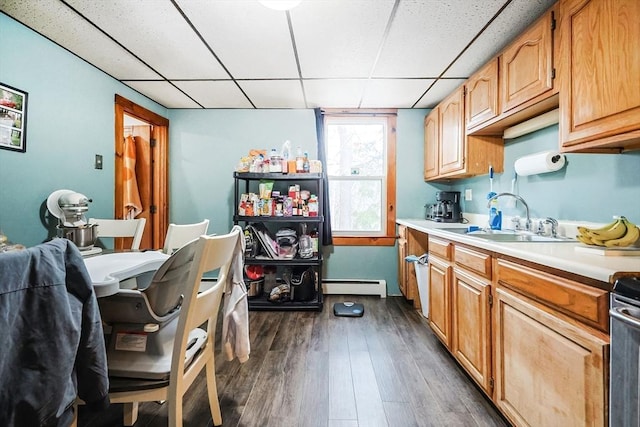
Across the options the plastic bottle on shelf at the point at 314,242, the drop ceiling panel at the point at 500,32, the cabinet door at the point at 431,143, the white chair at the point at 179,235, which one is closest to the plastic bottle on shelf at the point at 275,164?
the plastic bottle on shelf at the point at 314,242

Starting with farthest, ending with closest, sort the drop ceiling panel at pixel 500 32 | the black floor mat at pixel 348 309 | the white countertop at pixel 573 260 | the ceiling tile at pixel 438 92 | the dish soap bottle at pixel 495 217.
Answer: the black floor mat at pixel 348 309
the ceiling tile at pixel 438 92
the dish soap bottle at pixel 495 217
the drop ceiling panel at pixel 500 32
the white countertop at pixel 573 260

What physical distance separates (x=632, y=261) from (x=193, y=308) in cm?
151

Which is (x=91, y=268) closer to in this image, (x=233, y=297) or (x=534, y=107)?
(x=233, y=297)

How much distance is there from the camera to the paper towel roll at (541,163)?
1.83 m

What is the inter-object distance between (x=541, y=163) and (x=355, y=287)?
2.18m

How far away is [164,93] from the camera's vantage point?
3.06 m

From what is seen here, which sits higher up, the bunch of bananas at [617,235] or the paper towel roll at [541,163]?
the paper towel roll at [541,163]

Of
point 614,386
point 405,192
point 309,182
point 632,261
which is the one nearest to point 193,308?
point 614,386

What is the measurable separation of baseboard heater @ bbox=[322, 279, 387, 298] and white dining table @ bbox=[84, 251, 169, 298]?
2214 millimetres

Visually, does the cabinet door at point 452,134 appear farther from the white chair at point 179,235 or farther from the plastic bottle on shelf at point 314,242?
the white chair at point 179,235

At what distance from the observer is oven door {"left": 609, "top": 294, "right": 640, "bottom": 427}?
2.66 feet

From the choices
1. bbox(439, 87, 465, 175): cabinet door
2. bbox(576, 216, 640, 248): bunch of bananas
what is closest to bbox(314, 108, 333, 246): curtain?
bbox(439, 87, 465, 175): cabinet door

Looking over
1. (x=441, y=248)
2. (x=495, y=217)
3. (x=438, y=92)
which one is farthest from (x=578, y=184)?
(x=438, y=92)

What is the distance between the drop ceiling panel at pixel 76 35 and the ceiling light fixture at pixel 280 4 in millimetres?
1181
